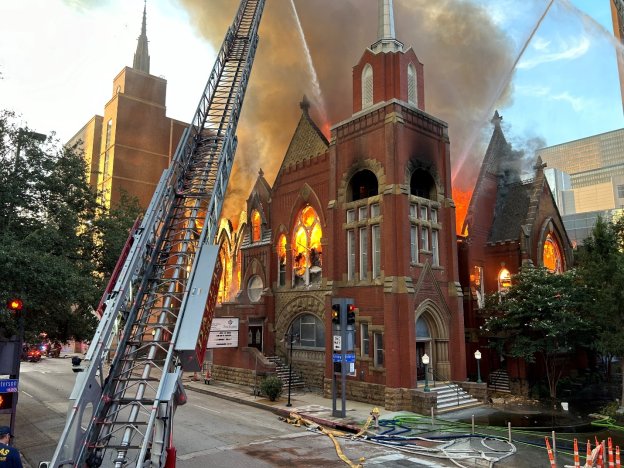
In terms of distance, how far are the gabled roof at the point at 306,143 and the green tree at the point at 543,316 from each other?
47.1ft

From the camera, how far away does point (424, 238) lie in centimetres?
2642

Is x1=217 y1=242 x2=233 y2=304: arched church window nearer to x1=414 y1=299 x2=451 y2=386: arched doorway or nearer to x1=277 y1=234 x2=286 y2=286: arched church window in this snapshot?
x1=277 y1=234 x2=286 y2=286: arched church window

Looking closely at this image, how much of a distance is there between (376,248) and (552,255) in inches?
663

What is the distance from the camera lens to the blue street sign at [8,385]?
1189 cm

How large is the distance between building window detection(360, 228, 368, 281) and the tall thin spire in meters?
10.7

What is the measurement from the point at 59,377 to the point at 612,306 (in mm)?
35902

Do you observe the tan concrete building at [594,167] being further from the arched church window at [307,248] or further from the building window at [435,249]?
the arched church window at [307,248]

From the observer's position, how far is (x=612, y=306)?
2133 cm

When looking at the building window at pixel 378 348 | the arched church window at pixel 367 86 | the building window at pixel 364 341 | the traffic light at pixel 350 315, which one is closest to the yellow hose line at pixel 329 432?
the traffic light at pixel 350 315

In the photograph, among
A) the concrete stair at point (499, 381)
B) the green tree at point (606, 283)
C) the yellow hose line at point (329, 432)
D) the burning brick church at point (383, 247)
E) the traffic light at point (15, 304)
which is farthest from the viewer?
the concrete stair at point (499, 381)

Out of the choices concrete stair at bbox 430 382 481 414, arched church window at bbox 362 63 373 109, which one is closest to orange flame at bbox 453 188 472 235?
arched church window at bbox 362 63 373 109

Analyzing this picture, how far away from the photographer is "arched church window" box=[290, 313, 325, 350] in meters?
29.0

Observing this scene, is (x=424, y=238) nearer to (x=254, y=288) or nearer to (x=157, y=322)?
(x=254, y=288)

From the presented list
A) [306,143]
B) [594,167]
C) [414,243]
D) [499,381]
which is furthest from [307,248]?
[594,167]
